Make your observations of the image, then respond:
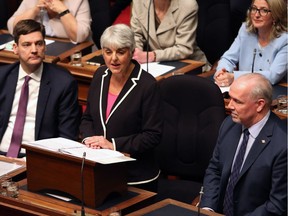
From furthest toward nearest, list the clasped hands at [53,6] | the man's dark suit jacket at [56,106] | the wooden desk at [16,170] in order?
the clasped hands at [53,6] → the man's dark suit jacket at [56,106] → the wooden desk at [16,170]

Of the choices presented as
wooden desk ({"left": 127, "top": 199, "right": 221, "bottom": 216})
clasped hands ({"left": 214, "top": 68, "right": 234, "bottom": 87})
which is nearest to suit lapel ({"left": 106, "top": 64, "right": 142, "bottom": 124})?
wooden desk ({"left": 127, "top": 199, "right": 221, "bottom": 216})

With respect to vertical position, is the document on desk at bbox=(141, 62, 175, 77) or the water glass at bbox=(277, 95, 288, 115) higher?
the document on desk at bbox=(141, 62, 175, 77)

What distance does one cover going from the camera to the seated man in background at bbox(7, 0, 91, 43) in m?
6.27

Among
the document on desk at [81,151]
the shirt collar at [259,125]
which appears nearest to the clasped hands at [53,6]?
the document on desk at [81,151]

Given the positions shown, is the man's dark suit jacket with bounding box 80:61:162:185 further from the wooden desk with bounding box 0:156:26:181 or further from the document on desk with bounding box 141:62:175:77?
the document on desk with bounding box 141:62:175:77

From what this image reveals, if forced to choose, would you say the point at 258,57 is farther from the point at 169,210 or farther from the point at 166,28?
the point at 169,210

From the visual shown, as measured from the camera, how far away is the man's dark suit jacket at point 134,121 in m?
4.54

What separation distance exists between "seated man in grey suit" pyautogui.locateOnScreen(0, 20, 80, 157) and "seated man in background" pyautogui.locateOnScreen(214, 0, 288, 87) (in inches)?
41.4

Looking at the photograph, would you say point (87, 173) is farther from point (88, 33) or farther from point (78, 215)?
point (88, 33)

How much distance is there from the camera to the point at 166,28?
6.07 metres

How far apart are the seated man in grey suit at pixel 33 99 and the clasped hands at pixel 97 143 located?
2.11 ft

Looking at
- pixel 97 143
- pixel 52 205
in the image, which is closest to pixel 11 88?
pixel 97 143

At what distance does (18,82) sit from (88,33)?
1318 mm

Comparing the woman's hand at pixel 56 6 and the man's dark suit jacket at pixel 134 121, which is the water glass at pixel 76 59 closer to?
the woman's hand at pixel 56 6
